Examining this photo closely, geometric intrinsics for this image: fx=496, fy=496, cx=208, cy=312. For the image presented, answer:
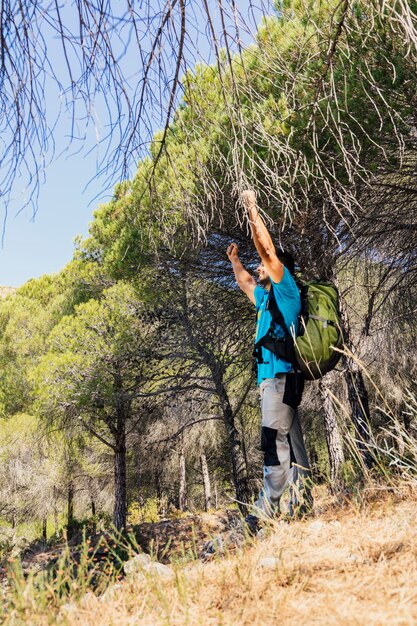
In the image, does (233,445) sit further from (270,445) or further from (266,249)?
(266,249)

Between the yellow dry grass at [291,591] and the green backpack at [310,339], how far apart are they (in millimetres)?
1038

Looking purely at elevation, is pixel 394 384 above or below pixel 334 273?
below

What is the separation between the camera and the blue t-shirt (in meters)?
2.85

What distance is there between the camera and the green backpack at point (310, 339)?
112 inches

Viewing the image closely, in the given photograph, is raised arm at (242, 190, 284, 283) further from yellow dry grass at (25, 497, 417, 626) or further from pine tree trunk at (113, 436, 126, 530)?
pine tree trunk at (113, 436, 126, 530)

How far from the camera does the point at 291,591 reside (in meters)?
1.44

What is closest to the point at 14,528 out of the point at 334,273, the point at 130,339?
the point at 130,339

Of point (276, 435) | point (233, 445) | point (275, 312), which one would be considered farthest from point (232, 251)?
point (233, 445)

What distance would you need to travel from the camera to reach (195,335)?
330 inches

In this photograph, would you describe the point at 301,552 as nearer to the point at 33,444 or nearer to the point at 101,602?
the point at 101,602

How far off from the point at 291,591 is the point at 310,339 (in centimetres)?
158

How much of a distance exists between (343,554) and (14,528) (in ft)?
57.7

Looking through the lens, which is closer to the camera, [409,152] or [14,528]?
[409,152]

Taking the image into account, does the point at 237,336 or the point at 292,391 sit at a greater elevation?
the point at 237,336
